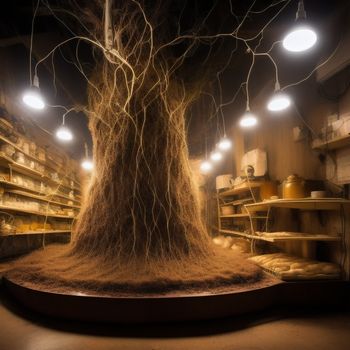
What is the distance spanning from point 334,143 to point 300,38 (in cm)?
134

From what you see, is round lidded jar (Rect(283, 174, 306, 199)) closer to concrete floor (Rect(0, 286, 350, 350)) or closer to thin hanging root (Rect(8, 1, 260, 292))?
thin hanging root (Rect(8, 1, 260, 292))

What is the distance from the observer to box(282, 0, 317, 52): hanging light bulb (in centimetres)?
199

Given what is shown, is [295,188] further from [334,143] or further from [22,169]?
[22,169]

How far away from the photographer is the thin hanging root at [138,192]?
288 centimetres

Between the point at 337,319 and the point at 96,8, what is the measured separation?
178 inches

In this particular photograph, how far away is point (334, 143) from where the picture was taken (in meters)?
2.85

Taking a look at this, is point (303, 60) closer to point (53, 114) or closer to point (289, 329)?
point (289, 329)

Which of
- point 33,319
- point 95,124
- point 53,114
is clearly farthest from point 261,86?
point 33,319

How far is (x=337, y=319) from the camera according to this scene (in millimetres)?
2406

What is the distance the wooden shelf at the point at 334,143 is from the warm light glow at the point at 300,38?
1.07 meters

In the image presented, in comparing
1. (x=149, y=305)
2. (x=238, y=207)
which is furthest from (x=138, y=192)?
(x=238, y=207)

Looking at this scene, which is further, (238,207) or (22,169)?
(238,207)

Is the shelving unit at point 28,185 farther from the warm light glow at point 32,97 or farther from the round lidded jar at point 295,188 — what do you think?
the round lidded jar at point 295,188

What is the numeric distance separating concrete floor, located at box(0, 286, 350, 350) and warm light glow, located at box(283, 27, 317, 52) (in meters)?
2.43
